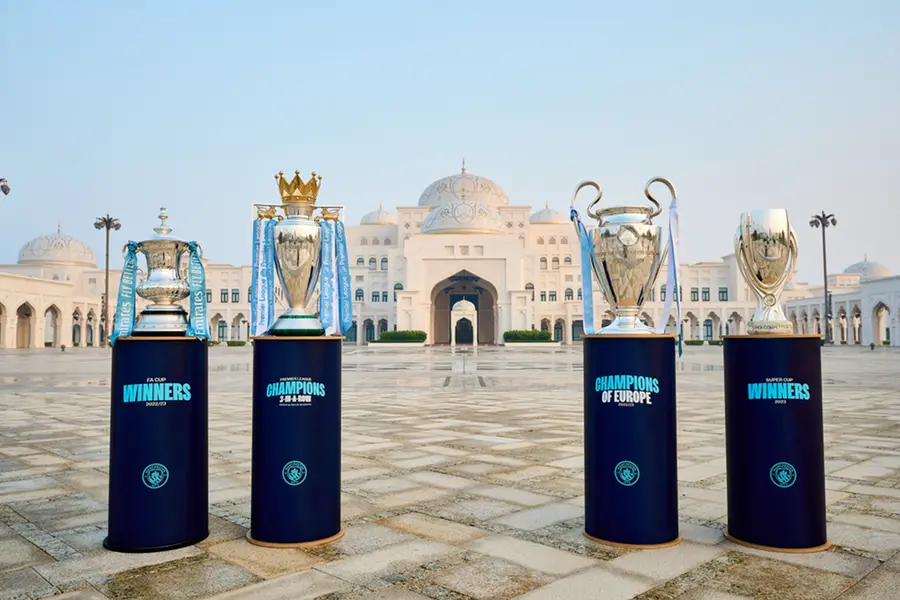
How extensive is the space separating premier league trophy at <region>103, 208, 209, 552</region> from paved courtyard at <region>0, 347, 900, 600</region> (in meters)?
0.15

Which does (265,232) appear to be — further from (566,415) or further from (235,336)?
(235,336)

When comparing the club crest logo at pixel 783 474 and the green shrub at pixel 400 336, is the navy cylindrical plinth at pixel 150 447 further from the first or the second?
the green shrub at pixel 400 336

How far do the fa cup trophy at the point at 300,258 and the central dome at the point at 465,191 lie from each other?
177 ft

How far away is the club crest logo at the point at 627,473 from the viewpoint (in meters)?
3.41

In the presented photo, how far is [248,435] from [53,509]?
285 cm

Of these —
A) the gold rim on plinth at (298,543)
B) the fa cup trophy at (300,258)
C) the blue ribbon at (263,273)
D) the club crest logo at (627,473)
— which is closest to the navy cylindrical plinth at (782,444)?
the club crest logo at (627,473)

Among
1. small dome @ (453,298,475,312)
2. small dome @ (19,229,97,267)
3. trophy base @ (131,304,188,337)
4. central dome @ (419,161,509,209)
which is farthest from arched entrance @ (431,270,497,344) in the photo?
trophy base @ (131,304,188,337)

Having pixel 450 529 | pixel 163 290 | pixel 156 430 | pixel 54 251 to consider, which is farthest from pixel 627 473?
pixel 54 251

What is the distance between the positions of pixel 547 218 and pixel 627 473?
5810cm

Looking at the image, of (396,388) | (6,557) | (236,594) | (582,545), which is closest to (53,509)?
(6,557)

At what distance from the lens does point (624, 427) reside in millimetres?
3412

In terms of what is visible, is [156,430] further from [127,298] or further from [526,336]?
[526,336]

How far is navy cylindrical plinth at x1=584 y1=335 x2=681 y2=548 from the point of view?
3391 millimetres

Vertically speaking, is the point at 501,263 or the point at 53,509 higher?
the point at 501,263
